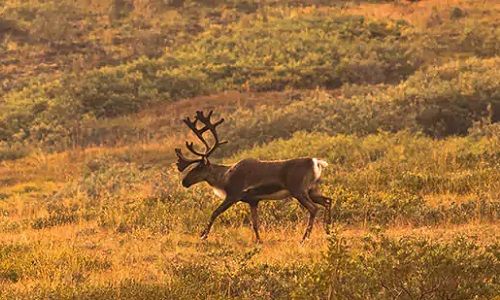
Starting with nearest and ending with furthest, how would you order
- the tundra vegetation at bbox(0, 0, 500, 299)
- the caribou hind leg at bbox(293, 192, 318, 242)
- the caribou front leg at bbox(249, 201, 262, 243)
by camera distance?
1. the tundra vegetation at bbox(0, 0, 500, 299)
2. the caribou hind leg at bbox(293, 192, 318, 242)
3. the caribou front leg at bbox(249, 201, 262, 243)

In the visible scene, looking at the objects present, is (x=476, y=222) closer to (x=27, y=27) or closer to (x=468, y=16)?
(x=468, y=16)

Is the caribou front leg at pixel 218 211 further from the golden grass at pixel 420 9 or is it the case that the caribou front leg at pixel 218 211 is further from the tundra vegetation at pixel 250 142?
the golden grass at pixel 420 9

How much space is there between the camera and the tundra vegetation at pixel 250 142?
324 inches

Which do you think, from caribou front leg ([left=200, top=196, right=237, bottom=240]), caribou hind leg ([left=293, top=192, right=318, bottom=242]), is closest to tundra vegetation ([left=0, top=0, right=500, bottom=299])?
caribou front leg ([left=200, top=196, right=237, bottom=240])

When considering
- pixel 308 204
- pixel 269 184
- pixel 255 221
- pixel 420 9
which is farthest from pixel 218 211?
pixel 420 9

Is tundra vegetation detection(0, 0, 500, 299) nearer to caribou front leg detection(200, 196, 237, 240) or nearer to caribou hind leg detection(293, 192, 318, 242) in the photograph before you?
caribou front leg detection(200, 196, 237, 240)

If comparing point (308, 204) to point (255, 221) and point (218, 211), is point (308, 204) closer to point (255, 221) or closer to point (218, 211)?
point (255, 221)

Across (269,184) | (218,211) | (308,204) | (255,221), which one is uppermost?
(269,184)

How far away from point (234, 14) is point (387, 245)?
106ft

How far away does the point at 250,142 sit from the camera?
22109mm

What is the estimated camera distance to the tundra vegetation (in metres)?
8.23

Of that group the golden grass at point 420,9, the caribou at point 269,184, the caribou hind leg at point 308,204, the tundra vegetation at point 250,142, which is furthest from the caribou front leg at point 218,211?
the golden grass at point 420,9

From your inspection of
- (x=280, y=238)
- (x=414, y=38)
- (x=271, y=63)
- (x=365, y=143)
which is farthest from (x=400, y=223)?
(x=414, y=38)

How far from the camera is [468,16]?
35.8 metres
